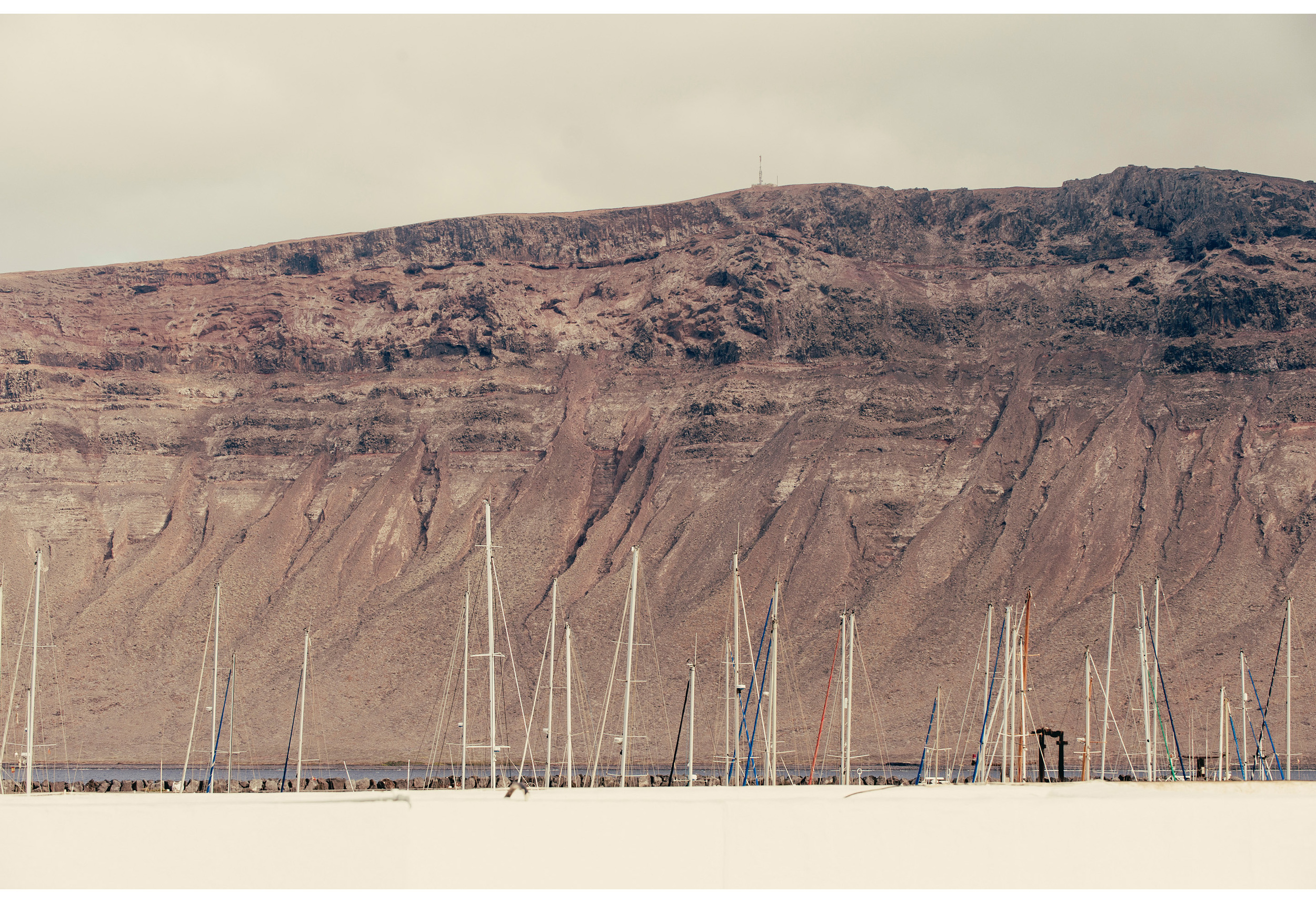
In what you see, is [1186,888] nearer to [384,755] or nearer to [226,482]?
[384,755]

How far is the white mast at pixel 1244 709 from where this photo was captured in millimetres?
59469

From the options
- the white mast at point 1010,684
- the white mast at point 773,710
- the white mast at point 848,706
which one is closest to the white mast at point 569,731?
the white mast at point 773,710

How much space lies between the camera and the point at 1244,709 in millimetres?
61938

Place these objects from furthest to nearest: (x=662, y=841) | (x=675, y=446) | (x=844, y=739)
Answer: (x=675, y=446) → (x=844, y=739) → (x=662, y=841)

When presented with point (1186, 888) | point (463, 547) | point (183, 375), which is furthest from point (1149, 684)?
point (183, 375)

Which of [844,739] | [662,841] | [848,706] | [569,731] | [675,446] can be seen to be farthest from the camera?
[675,446]

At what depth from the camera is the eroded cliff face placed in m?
110

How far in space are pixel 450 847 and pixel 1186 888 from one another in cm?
1630

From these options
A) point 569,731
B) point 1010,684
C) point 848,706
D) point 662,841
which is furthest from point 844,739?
point 662,841

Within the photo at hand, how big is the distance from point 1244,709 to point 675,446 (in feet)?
262

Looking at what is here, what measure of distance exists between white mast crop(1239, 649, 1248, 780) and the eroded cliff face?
550 cm

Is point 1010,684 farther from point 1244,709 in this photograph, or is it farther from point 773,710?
point 773,710

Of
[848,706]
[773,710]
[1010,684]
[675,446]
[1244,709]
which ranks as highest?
[675,446]

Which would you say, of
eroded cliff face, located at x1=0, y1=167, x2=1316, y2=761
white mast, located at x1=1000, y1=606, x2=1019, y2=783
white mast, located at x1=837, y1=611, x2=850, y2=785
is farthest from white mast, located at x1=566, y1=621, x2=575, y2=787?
eroded cliff face, located at x1=0, y1=167, x2=1316, y2=761
